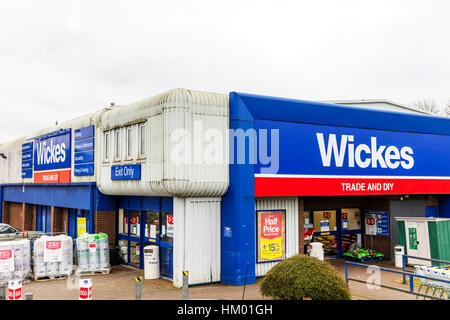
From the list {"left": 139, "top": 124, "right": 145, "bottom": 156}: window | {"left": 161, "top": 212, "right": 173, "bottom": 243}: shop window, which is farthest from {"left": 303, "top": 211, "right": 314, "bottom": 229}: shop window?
{"left": 139, "top": 124, "right": 145, "bottom": 156}: window

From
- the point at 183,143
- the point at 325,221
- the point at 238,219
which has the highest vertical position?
the point at 183,143

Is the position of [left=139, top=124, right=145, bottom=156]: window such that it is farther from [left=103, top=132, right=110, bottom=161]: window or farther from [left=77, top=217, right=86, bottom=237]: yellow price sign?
[left=77, top=217, right=86, bottom=237]: yellow price sign

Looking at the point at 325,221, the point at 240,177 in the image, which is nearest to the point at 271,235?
the point at 240,177

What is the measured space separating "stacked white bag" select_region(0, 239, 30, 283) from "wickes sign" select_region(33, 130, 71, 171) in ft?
22.1

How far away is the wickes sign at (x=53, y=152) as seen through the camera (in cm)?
2160

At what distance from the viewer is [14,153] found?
29328 mm

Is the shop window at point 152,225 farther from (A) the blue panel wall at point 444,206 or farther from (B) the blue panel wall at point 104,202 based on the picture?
(A) the blue panel wall at point 444,206

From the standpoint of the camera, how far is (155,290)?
1342cm

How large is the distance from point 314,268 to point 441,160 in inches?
530

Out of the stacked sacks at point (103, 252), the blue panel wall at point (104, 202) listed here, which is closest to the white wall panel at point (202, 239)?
the stacked sacks at point (103, 252)

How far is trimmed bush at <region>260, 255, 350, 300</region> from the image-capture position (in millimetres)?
9945

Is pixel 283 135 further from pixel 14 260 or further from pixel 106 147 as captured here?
pixel 14 260

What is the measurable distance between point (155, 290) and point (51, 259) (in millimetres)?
4625

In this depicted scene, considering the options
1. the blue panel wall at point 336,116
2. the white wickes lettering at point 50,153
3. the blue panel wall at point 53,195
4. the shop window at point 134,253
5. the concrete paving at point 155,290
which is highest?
the blue panel wall at point 336,116
